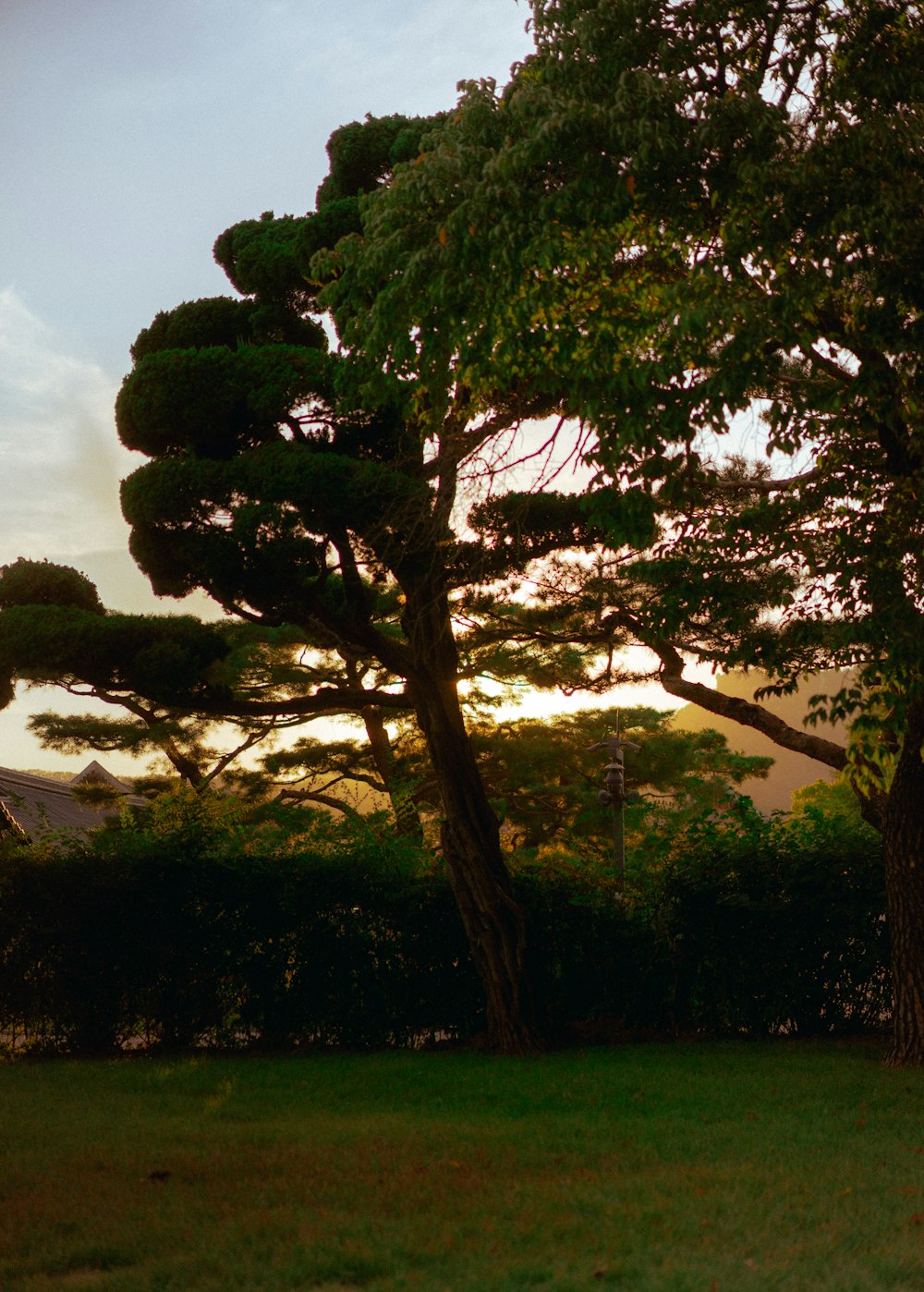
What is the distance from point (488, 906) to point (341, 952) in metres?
1.48

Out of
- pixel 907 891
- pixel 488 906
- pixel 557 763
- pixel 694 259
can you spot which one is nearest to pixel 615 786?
pixel 557 763

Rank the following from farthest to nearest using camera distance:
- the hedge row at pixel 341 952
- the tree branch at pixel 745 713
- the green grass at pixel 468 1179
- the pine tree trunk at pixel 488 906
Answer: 1. the tree branch at pixel 745 713
2. the hedge row at pixel 341 952
3. the pine tree trunk at pixel 488 906
4. the green grass at pixel 468 1179

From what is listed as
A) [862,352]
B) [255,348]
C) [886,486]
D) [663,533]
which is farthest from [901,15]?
[255,348]

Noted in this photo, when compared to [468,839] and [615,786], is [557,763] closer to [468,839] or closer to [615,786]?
[615,786]

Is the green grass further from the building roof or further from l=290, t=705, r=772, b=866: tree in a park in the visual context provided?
l=290, t=705, r=772, b=866: tree in a park

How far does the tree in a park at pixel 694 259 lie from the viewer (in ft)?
21.9

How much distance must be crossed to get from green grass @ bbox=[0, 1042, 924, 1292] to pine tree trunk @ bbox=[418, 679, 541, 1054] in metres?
1.25

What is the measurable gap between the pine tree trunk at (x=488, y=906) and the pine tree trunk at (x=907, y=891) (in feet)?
10.1

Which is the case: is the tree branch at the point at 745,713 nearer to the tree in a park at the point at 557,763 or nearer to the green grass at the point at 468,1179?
the green grass at the point at 468,1179

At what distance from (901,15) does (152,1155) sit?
8.13 meters

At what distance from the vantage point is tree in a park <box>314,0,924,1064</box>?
6684 mm

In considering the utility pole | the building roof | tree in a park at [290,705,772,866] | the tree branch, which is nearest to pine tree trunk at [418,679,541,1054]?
the tree branch

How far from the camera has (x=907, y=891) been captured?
357 inches

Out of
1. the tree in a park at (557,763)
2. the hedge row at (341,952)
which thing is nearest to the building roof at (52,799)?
the tree in a park at (557,763)
